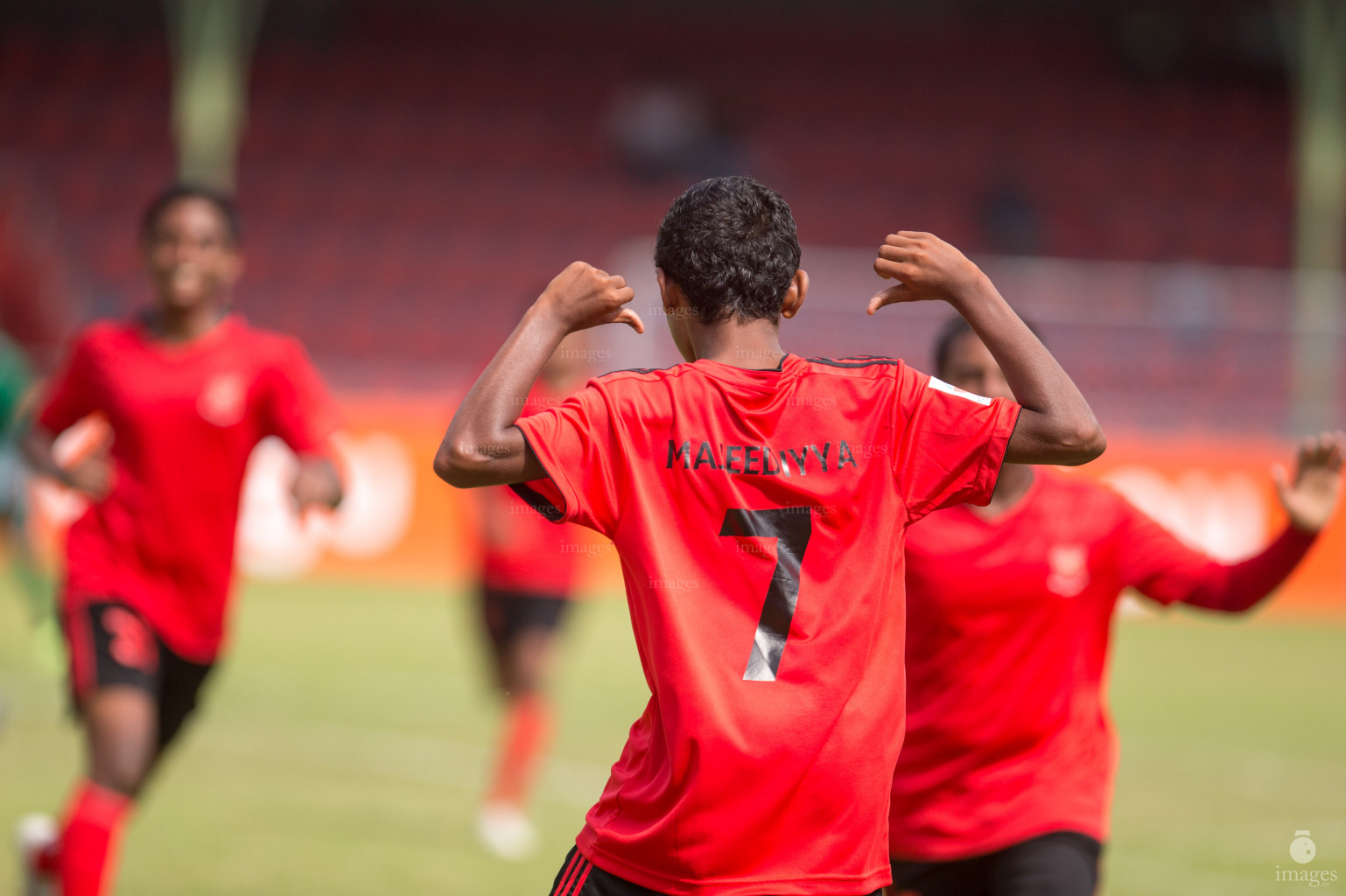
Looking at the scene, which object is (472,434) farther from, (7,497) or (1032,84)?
(1032,84)

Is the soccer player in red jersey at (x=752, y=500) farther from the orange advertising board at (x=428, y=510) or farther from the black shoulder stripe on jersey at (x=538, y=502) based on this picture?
the orange advertising board at (x=428, y=510)

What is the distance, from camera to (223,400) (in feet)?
14.6

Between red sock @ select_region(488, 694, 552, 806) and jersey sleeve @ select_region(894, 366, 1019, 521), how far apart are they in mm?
4173

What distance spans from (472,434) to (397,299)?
1924 cm

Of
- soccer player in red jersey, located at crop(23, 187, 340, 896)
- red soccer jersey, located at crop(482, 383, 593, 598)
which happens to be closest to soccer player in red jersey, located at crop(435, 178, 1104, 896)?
soccer player in red jersey, located at crop(23, 187, 340, 896)

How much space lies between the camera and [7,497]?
8.44m

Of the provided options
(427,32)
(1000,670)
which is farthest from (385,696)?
(427,32)

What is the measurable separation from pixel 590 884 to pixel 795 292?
3.29 feet

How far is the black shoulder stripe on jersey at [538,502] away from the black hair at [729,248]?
1.30ft

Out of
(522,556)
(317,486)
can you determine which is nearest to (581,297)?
(317,486)

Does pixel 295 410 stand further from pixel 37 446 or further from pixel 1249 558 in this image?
pixel 1249 558

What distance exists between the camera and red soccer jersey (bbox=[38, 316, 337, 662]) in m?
4.35

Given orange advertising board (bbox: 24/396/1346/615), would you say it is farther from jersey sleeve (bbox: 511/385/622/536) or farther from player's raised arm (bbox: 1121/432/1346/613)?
jersey sleeve (bbox: 511/385/622/536)

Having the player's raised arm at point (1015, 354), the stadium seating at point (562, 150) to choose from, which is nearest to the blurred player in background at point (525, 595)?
the player's raised arm at point (1015, 354)
